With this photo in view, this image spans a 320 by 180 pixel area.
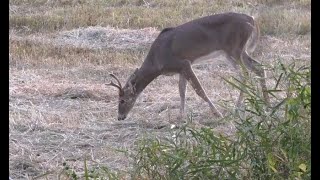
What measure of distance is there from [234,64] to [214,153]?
6246 mm

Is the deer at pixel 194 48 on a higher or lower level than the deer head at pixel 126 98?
higher

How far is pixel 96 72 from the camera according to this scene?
12.6 meters

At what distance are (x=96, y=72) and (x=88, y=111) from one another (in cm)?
259

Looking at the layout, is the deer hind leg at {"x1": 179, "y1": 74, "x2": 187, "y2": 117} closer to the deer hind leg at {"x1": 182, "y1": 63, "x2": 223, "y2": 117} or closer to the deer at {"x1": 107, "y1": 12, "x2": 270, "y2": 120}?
the deer at {"x1": 107, "y1": 12, "x2": 270, "y2": 120}

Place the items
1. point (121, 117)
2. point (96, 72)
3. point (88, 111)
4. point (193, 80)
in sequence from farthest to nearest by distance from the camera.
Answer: point (96, 72)
point (88, 111)
point (193, 80)
point (121, 117)

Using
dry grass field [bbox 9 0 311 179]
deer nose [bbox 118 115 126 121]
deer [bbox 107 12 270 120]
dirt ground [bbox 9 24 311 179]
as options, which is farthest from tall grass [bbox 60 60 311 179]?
deer [bbox 107 12 270 120]

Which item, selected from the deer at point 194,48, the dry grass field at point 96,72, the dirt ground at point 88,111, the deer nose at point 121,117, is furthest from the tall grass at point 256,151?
the deer at point 194,48

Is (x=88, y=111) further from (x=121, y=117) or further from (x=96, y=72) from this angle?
Result: (x=96, y=72)

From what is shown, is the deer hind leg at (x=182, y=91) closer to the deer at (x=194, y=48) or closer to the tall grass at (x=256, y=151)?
the deer at (x=194, y=48)

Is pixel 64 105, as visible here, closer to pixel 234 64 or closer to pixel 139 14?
A: pixel 234 64

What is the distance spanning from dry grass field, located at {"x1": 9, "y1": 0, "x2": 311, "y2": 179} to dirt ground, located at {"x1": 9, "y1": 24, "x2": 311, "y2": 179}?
0.01m

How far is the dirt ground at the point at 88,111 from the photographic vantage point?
308 inches

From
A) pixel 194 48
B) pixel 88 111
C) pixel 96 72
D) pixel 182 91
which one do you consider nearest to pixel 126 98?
pixel 88 111

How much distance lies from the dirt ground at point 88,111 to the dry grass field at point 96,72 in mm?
15
